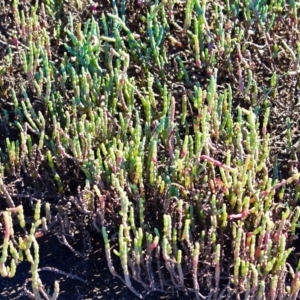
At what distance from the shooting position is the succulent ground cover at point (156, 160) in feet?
5.67

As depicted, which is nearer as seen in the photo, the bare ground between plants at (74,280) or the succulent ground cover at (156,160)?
the succulent ground cover at (156,160)

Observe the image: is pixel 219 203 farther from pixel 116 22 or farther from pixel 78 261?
pixel 116 22

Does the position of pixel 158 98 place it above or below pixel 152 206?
above

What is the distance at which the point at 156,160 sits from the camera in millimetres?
1860

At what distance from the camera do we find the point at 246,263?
1630 millimetres

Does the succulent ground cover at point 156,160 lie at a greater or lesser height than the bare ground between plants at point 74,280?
greater

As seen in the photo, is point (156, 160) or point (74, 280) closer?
point (156, 160)

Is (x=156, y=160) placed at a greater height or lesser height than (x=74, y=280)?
greater

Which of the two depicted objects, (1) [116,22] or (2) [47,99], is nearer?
(2) [47,99]

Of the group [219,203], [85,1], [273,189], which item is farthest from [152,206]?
[85,1]

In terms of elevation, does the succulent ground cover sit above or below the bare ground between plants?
above

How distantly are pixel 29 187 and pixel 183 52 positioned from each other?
841mm

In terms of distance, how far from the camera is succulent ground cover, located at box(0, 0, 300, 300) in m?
1.73

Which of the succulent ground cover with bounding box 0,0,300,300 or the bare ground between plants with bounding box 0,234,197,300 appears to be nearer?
the succulent ground cover with bounding box 0,0,300,300
